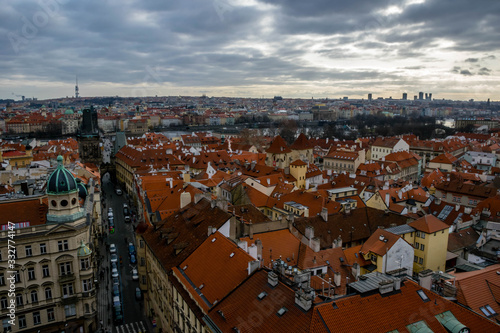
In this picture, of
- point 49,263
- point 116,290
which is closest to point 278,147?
point 116,290

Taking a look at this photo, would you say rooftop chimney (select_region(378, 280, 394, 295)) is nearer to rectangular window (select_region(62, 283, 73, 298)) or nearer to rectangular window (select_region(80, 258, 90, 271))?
rectangular window (select_region(80, 258, 90, 271))

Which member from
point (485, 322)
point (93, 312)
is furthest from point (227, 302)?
point (93, 312)

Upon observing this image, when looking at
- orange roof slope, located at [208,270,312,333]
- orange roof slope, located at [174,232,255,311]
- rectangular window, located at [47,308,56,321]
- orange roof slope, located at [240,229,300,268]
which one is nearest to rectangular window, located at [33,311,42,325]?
rectangular window, located at [47,308,56,321]

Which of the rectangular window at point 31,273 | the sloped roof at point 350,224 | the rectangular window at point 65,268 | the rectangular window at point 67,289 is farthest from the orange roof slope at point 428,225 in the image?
the rectangular window at point 31,273

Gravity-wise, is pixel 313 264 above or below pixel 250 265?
below

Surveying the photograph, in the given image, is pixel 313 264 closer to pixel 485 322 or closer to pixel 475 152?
pixel 485 322

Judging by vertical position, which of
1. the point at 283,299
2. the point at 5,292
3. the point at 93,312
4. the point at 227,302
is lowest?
the point at 93,312

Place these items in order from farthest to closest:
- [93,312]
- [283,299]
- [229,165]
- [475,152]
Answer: [475,152], [229,165], [93,312], [283,299]
